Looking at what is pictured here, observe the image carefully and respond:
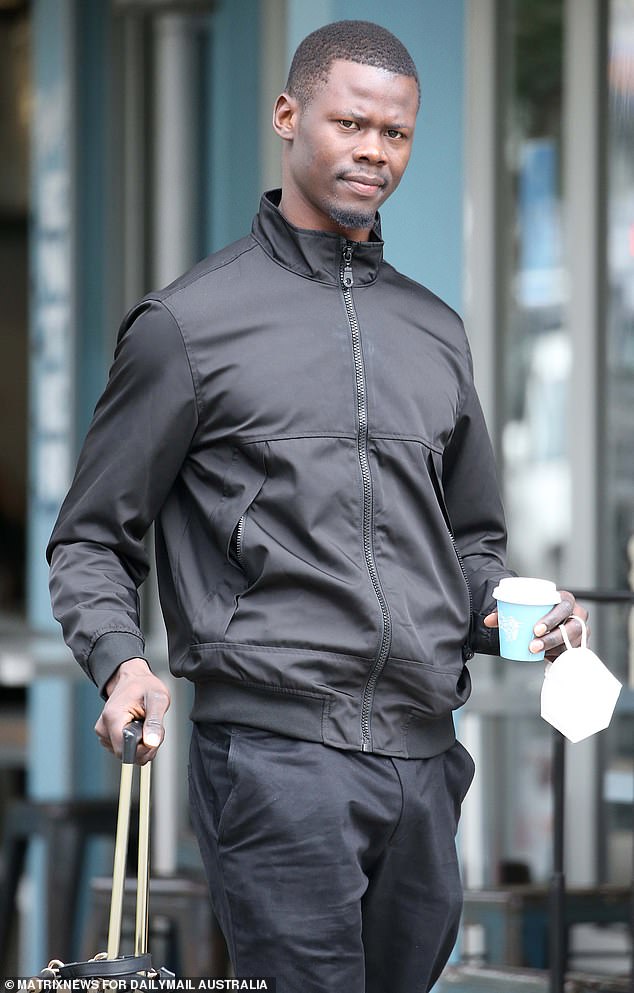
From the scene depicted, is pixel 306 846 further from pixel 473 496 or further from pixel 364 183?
pixel 364 183

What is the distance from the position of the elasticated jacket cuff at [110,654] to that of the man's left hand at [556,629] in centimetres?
55

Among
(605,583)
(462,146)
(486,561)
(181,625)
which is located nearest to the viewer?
(181,625)

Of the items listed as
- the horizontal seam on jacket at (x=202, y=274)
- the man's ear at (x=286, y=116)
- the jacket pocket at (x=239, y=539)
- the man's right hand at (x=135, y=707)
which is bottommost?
the man's right hand at (x=135, y=707)

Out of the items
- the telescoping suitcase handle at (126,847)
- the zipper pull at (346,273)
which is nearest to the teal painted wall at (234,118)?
the zipper pull at (346,273)

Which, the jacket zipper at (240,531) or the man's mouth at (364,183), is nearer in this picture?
the jacket zipper at (240,531)

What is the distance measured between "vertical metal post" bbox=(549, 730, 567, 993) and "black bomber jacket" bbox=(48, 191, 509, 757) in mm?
1131

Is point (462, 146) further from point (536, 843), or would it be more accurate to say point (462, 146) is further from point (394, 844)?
point (536, 843)

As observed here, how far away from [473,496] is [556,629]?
36cm

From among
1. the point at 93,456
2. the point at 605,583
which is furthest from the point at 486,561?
the point at 605,583

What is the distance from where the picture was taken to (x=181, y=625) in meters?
2.33

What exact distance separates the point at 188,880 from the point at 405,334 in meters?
2.27

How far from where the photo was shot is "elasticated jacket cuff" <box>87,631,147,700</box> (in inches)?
85.8

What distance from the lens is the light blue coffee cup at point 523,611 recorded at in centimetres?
231

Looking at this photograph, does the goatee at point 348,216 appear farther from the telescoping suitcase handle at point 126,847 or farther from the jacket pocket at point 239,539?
the telescoping suitcase handle at point 126,847
